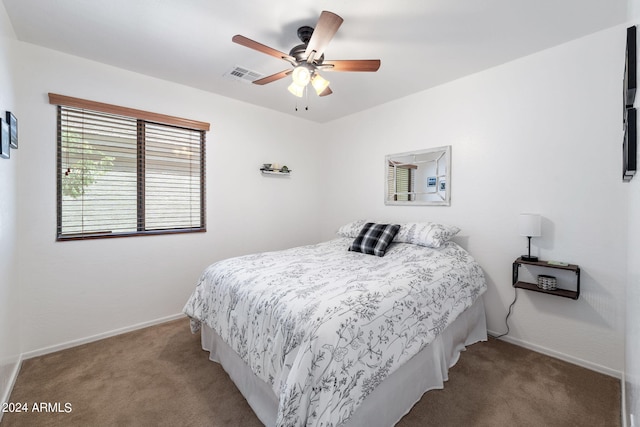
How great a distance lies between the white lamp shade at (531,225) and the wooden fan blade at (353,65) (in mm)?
1715

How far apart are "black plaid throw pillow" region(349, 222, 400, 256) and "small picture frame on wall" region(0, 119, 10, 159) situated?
2.64 m

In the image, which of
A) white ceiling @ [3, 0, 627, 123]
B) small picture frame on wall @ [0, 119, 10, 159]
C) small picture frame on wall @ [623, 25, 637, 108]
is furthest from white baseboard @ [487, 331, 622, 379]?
small picture frame on wall @ [0, 119, 10, 159]

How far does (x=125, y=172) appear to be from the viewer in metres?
2.74

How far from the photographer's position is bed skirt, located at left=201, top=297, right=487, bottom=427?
1.44 meters

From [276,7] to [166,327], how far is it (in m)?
3.01

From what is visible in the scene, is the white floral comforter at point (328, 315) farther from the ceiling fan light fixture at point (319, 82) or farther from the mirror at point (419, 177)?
the ceiling fan light fixture at point (319, 82)

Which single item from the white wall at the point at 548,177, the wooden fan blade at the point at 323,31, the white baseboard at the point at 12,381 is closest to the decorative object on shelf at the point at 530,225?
the white wall at the point at 548,177

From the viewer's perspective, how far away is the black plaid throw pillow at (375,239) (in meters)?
2.71

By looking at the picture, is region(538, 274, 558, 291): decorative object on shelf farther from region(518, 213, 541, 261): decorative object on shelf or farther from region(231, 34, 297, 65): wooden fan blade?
region(231, 34, 297, 65): wooden fan blade

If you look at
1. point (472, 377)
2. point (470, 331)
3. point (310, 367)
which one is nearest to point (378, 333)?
point (310, 367)

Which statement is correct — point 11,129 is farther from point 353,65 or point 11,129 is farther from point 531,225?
point 531,225

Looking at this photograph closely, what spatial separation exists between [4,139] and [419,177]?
344 cm

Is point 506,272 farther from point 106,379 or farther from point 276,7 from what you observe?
point 106,379

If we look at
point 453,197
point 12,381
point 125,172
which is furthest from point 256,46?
point 12,381
